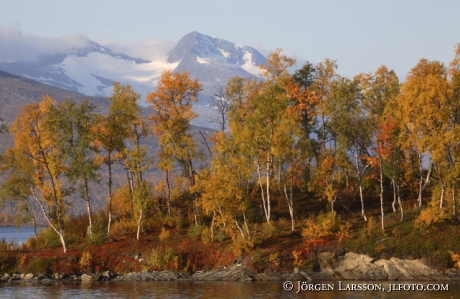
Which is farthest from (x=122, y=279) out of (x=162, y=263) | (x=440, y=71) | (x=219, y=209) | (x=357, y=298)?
(x=440, y=71)

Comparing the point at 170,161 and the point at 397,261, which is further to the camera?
the point at 170,161

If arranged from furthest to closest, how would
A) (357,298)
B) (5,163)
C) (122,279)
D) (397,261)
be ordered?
(5,163) → (122,279) → (397,261) → (357,298)

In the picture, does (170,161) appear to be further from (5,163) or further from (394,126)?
(394,126)

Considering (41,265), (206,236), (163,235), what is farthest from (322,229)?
(41,265)

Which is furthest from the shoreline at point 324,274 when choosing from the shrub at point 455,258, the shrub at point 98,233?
the shrub at point 98,233

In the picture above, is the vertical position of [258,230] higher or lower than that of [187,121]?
lower

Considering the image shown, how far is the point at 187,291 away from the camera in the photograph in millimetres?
53531

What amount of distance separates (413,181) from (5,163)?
138 ft

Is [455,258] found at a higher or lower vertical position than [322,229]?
lower

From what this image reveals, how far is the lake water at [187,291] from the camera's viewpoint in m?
49.5

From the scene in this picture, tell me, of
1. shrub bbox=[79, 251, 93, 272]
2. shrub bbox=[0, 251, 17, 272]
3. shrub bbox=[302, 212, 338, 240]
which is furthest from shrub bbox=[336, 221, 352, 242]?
shrub bbox=[0, 251, 17, 272]

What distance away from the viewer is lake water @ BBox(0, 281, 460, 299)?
49.5 metres

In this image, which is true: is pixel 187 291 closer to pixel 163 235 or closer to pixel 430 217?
pixel 163 235

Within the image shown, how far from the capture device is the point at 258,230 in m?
66.8
